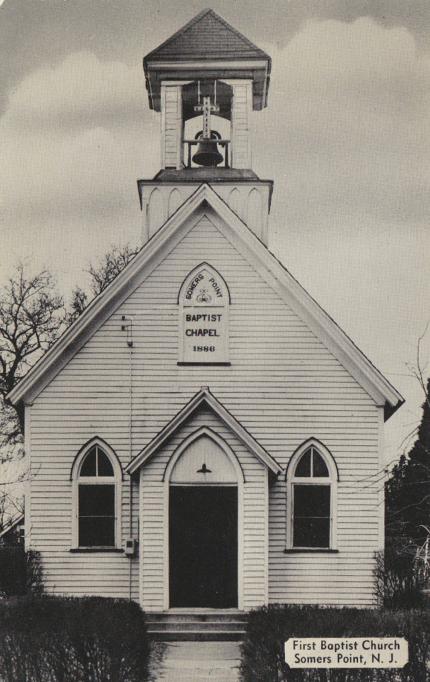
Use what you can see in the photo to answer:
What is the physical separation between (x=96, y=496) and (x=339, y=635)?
7208 millimetres

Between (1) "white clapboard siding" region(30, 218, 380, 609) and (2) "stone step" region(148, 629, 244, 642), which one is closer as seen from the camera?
(2) "stone step" region(148, 629, 244, 642)

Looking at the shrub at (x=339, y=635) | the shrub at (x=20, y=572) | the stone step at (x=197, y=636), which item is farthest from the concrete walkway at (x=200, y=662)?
the shrub at (x=20, y=572)

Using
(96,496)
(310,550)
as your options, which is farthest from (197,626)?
(96,496)

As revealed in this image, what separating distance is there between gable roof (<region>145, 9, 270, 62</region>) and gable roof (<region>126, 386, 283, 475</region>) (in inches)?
295

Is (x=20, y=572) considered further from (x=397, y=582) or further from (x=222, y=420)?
(x=397, y=582)

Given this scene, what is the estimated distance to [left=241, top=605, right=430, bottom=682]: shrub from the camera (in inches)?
407

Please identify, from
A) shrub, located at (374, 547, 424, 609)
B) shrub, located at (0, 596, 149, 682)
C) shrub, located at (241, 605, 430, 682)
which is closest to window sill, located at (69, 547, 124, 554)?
shrub, located at (374, 547, 424, 609)

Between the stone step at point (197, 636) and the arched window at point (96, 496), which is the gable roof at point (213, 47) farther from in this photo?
the stone step at point (197, 636)

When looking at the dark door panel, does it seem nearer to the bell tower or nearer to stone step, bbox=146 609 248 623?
stone step, bbox=146 609 248 623

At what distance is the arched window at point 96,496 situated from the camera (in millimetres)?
16406

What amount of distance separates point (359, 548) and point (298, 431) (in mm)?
2475

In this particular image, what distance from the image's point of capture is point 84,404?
16484 millimetres

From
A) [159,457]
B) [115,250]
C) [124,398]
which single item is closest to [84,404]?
[124,398]

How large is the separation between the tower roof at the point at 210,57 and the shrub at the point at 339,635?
1198cm
